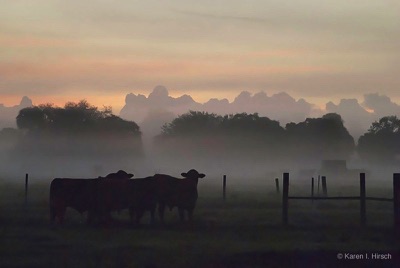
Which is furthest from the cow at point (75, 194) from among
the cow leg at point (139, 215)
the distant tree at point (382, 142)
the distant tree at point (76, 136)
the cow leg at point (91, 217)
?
the distant tree at point (382, 142)

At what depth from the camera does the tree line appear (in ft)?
456

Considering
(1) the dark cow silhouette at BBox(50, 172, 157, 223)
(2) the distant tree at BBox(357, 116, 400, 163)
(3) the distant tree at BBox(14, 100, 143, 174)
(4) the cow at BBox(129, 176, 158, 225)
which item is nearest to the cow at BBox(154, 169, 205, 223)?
(4) the cow at BBox(129, 176, 158, 225)

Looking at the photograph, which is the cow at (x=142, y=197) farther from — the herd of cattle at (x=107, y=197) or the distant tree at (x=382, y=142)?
the distant tree at (x=382, y=142)

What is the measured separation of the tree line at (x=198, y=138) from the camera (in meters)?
139

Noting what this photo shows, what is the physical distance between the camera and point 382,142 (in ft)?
488

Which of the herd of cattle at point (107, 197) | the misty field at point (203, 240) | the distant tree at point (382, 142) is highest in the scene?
the distant tree at point (382, 142)

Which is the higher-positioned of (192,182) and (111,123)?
(111,123)

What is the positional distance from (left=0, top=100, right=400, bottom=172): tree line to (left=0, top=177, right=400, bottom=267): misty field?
110385mm

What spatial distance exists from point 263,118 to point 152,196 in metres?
142

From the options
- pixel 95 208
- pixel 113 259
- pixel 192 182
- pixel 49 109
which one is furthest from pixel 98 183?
pixel 49 109

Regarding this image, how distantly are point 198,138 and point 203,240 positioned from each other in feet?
484

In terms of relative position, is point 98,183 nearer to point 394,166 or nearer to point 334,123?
point 394,166

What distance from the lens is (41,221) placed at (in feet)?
78.1

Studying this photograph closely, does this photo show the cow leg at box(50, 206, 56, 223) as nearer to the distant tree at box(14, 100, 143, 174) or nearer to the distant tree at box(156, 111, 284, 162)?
the distant tree at box(14, 100, 143, 174)
